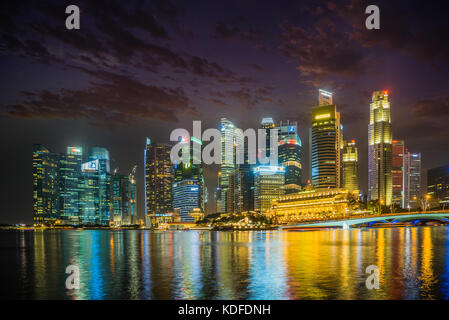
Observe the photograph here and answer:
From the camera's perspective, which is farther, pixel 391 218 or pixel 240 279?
pixel 391 218

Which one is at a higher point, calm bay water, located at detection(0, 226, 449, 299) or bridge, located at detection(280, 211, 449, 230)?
calm bay water, located at detection(0, 226, 449, 299)

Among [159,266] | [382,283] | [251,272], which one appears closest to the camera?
[382,283]

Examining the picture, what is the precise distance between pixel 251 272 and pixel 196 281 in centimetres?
740

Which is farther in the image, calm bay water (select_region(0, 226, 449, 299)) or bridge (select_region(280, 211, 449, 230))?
bridge (select_region(280, 211, 449, 230))

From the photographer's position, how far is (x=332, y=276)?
39719 mm

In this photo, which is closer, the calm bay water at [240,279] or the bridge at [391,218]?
the calm bay water at [240,279]

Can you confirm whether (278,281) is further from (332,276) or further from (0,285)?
(0,285)

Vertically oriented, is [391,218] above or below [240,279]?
below

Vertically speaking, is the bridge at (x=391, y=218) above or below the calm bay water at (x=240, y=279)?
below
